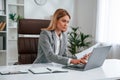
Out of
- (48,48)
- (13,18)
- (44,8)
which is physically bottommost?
(48,48)

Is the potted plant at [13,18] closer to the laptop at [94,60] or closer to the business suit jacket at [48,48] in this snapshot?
the business suit jacket at [48,48]

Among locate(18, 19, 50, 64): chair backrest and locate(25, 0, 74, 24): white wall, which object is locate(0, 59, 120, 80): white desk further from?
locate(25, 0, 74, 24): white wall

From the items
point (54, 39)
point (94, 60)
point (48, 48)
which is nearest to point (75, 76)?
point (94, 60)

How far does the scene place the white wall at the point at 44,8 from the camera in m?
4.42

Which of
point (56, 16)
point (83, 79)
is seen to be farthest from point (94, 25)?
point (83, 79)

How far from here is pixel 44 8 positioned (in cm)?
456

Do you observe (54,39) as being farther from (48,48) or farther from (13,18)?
(13,18)

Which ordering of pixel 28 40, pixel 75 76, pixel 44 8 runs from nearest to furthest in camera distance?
pixel 75 76 → pixel 28 40 → pixel 44 8

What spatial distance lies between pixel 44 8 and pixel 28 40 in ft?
7.44

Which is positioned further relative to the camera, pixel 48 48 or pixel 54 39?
pixel 54 39

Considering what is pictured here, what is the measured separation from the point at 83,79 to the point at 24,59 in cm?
109

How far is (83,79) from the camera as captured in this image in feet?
4.64

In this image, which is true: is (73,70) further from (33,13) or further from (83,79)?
(33,13)

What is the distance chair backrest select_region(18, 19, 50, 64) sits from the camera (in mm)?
2330
